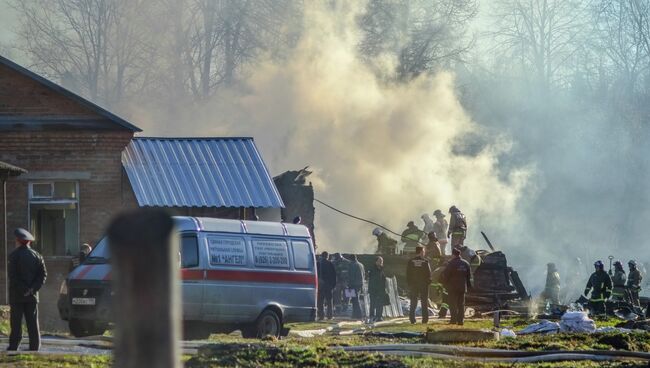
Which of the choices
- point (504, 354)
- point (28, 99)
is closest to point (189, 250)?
point (504, 354)

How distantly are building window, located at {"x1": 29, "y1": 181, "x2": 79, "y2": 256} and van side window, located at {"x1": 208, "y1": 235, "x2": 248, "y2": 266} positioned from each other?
7.14 m

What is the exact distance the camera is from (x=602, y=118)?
Result: 64812 mm

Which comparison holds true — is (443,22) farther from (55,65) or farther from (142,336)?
(142,336)

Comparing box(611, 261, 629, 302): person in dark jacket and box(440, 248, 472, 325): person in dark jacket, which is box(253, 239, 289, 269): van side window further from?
box(611, 261, 629, 302): person in dark jacket

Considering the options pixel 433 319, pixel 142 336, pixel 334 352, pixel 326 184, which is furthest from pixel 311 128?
pixel 142 336

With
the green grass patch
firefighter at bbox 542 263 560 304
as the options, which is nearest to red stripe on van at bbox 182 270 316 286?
the green grass patch

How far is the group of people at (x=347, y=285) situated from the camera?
28703 millimetres

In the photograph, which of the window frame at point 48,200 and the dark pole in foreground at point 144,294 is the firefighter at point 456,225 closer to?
the window frame at point 48,200

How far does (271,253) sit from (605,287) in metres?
11.0

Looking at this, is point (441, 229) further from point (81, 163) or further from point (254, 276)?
point (254, 276)

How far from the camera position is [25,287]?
15820 millimetres

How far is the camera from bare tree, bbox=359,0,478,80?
53.6 m

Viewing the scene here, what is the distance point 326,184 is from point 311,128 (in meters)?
2.84

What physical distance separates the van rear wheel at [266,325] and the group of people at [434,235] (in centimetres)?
1154
